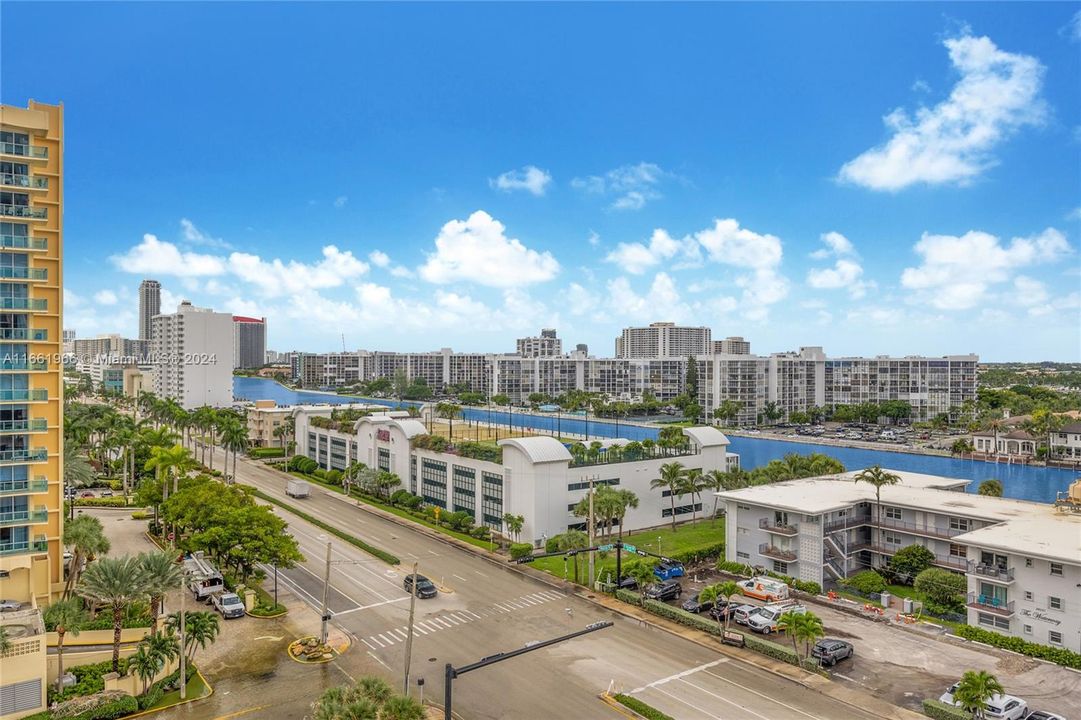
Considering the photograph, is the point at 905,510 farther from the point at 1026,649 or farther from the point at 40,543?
the point at 40,543

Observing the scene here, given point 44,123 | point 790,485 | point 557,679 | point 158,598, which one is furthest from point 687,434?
point 44,123

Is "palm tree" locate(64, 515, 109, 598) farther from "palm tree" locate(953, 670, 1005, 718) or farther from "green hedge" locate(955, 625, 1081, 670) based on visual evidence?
"green hedge" locate(955, 625, 1081, 670)

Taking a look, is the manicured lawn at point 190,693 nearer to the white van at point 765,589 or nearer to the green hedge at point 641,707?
the green hedge at point 641,707

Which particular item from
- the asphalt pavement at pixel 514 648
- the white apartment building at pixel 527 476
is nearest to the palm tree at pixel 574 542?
the asphalt pavement at pixel 514 648

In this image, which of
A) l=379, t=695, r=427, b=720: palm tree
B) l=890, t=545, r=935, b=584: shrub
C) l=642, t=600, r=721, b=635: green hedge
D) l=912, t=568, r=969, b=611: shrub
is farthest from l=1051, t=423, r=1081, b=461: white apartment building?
l=379, t=695, r=427, b=720: palm tree

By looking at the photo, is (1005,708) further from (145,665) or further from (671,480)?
(145,665)

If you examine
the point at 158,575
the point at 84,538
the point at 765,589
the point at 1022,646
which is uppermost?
the point at 158,575

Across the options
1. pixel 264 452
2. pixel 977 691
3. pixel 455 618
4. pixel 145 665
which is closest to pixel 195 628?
pixel 145 665
